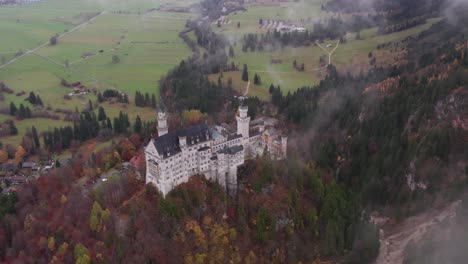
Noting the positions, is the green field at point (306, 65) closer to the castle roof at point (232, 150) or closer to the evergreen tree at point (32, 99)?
the evergreen tree at point (32, 99)

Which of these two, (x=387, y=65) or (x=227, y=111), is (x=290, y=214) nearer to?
(x=227, y=111)

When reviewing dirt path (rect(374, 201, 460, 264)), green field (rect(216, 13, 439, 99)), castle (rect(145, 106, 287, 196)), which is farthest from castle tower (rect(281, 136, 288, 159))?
A: green field (rect(216, 13, 439, 99))

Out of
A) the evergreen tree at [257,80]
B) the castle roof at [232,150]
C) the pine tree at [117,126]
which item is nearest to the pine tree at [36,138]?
the pine tree at [117,126]

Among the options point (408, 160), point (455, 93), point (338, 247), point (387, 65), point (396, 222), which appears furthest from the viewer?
point (387, 65)

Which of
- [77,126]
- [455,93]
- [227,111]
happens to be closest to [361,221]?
[455,93]

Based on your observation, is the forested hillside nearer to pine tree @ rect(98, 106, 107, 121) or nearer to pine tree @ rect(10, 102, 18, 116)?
pine tree @ rect(98, 106, 107, 121)

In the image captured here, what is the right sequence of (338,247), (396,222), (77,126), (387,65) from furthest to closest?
(387,65) → (77,126) → (396,222) → (338,247)

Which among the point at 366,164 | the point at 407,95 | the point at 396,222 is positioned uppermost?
the point at 407,95
